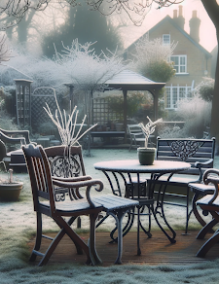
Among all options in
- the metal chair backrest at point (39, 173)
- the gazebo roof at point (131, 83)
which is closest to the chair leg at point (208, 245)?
the metal chair backrest at point (39, 173)

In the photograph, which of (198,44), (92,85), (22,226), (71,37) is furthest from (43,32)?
(22,226)

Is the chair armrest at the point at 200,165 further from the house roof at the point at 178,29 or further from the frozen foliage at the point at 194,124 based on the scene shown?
the house roof at the point at 178,29

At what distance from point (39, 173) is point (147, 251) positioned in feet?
3.79

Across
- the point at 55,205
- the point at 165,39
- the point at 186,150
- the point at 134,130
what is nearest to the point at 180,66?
the point at 165,39

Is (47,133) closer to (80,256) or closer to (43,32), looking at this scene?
(43,32)

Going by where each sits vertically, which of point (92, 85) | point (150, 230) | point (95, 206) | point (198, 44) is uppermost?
point (198, 44)

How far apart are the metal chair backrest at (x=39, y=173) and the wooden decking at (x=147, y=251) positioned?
0.51 meters

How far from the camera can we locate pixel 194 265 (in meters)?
3.06

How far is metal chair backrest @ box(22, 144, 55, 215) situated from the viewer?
9.75 ft

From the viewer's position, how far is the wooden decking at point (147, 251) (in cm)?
322

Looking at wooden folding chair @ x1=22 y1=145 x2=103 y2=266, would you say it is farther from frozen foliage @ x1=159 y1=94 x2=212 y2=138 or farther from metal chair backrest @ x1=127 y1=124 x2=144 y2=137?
frozen foliage @ x1=159 y1=94 x2=212 y2=138

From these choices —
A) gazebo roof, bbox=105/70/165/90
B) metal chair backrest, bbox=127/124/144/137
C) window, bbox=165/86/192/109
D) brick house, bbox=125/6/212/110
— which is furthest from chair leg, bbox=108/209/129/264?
brick house, bbox=125/6/212/110

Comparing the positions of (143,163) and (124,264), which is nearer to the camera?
(124,264)

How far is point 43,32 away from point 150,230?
1989 cm
